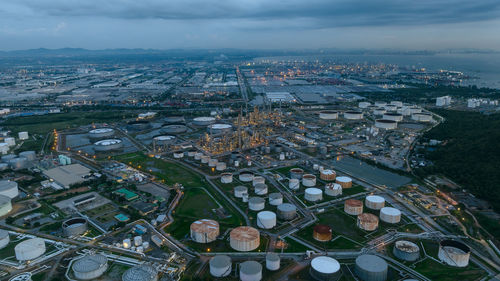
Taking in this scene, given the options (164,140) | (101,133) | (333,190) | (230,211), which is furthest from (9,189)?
(333,190)

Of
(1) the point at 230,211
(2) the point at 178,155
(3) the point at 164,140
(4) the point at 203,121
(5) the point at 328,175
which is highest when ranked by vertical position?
(4) the point at 203,121

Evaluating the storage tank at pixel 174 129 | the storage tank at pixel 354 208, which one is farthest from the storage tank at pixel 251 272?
the storage tank at pixel 174 129

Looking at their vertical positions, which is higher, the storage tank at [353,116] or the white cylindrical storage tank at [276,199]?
the storage tank at [353,116]

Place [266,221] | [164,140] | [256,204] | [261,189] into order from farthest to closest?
[164,140] < [261,189] < [256,204] < [266,221]

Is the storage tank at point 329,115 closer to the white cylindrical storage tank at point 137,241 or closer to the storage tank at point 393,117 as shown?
the storage tank at point 393,117

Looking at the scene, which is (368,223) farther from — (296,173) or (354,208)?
(296,173)

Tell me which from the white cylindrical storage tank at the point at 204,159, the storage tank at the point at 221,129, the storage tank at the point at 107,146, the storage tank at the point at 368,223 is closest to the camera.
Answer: the storage tank at the point at 368,223
